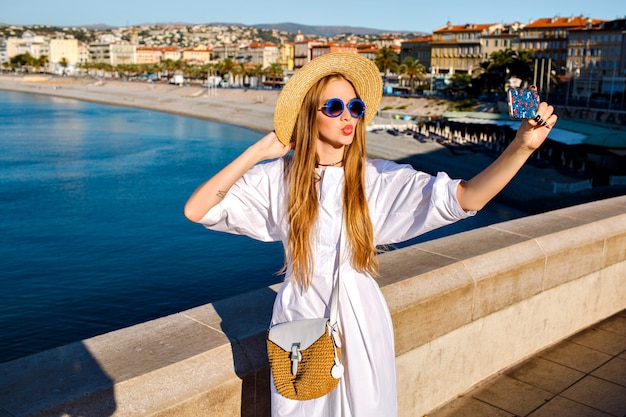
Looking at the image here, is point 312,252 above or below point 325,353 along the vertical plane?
above

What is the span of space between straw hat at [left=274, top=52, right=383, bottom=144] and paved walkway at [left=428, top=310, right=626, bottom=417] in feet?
5.56

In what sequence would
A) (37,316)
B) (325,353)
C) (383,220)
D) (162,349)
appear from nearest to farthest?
(325,353)
(383,220)
(162,349)
(37,316)

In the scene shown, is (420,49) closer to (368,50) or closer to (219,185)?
(368,50)

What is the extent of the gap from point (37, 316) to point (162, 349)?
14701mm

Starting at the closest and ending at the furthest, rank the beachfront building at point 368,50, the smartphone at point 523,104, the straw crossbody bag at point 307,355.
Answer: the smartphone at point 523,104, the straw crossbody bag at point 307,355, the beachfront building at point 368,50

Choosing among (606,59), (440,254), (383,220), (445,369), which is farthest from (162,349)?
(606,59)

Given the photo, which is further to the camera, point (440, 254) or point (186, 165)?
point (186, 165)

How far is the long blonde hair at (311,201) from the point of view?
6.86 feet

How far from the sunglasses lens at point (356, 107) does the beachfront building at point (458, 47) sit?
345 feet

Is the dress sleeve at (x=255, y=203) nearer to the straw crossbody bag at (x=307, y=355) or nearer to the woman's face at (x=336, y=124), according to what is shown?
the woman's face at (x=336, y=124)

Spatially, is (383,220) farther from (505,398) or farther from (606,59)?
(606,59)

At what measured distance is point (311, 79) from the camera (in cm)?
217

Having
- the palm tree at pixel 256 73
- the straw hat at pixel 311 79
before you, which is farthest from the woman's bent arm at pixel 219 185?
the palm tree at pixel 256 73

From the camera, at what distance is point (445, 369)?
3.28 metres
